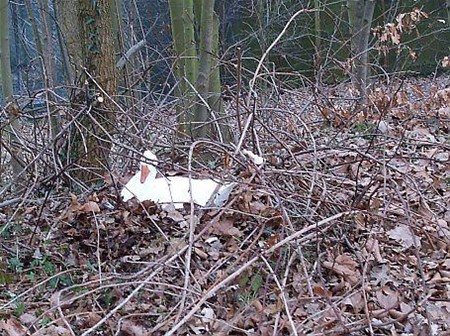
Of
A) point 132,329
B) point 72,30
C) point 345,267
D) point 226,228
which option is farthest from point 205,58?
point 132,329

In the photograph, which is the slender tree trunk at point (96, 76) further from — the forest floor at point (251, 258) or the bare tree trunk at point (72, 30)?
the forest floor at point (251, 258)

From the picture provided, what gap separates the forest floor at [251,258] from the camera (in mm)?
2955

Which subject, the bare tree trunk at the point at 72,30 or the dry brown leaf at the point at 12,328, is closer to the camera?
the dry brown leaf at the point at 12,328

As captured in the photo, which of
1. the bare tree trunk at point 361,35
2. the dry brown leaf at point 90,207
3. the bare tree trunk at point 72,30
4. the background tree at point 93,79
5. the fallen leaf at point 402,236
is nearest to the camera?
the fallen leaf at point 402,236

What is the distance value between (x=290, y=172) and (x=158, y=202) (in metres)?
0.76

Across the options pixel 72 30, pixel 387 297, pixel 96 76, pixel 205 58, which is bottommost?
pixel 387 297

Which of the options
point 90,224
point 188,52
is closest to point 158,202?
point 90,224

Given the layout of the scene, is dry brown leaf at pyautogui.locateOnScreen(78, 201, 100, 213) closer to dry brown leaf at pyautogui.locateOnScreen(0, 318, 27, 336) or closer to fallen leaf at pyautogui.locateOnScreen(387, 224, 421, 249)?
dry brown leaf at pyautogui.locateOnScreen(0, 318, 27, 336)

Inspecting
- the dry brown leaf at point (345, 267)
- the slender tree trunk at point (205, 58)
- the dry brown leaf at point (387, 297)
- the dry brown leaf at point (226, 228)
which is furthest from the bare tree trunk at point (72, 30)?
the dry brown leaf at point (387, 297)

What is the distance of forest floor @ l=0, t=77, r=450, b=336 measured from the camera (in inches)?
116

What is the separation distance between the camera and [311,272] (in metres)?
3.21

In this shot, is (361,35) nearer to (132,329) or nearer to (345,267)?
(345,267)

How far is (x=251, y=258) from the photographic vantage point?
9.94ft

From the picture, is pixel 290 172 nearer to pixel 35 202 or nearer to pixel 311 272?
pixel 311 272
